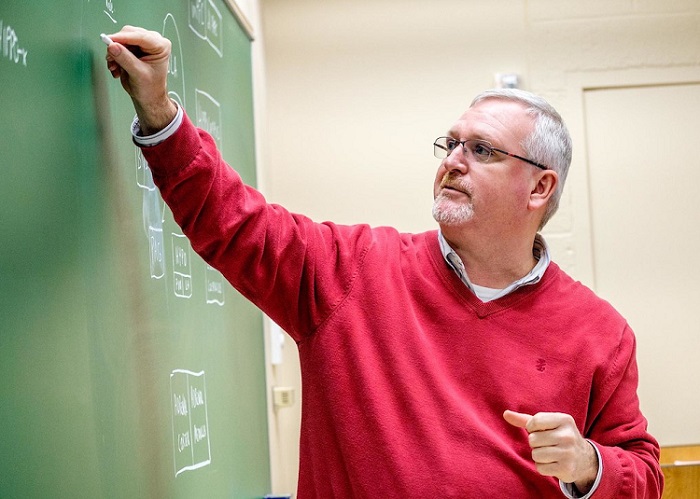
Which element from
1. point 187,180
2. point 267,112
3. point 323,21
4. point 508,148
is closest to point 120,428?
point 187,180

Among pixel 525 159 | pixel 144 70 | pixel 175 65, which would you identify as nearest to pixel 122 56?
pixel 144 70

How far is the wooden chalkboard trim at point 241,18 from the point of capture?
93.0 inches

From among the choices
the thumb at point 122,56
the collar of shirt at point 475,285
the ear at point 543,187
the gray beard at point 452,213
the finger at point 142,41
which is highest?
the finger at point 142,41

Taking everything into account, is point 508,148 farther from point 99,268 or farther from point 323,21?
point 323,21

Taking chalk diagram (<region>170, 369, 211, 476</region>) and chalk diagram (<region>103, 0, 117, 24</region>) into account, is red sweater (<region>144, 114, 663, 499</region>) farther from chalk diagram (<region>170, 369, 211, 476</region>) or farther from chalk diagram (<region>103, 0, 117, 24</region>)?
chalk diagram (<region>103, 0, 117, 24</region>)

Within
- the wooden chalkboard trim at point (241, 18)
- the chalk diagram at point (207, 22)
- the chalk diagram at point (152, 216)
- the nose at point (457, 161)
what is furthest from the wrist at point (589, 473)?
the wooden chalkboard trim at point (241, 18)

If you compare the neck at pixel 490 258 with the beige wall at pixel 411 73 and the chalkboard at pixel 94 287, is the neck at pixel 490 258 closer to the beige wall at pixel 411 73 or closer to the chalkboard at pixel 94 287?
the chalkboard at pixel 94 287

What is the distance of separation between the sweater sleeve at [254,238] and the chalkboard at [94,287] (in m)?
0.13

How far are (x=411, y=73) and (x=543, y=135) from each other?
1635mm

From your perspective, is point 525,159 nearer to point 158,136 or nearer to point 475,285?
point 475,285

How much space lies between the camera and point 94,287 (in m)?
1.19

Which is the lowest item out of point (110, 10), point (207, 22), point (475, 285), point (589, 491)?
point (589, 491)

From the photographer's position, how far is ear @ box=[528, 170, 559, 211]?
5.63 ft

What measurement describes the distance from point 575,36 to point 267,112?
125 cm
